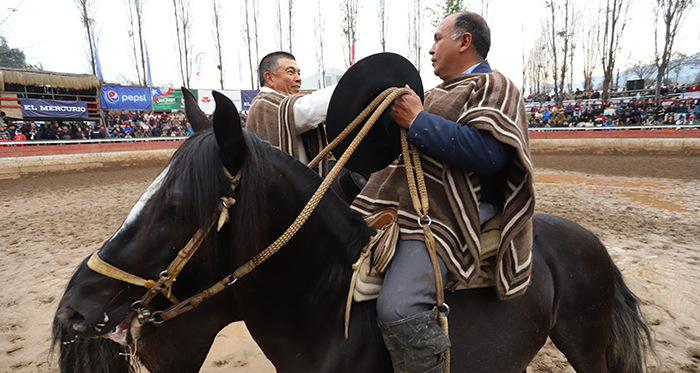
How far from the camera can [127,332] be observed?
1.24 m

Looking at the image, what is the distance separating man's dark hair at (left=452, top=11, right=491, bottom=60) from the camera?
1.68m

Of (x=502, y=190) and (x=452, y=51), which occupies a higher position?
(x=452, y=51)

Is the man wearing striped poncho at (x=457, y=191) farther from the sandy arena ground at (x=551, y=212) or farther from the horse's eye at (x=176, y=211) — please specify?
the sandy arena ground at (x=551, y=212)

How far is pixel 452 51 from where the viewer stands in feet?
5.59

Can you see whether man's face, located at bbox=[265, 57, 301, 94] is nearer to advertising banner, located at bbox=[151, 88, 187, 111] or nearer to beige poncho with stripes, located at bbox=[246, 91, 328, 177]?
beige poncho with stripes, located at bbox=[246, 91, 328, 177]

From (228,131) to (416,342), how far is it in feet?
3.35

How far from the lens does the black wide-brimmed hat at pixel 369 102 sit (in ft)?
4.82

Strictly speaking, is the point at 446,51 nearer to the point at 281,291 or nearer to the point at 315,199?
the point at 315,199

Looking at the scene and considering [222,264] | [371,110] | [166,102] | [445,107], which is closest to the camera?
[222,264]

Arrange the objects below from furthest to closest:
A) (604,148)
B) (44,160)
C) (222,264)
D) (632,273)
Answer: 1. (604,148)
2. (44,160)
3. (632,273)
4. (222,264)

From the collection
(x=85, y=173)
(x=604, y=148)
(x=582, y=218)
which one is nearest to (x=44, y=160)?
(x=85, y=173)

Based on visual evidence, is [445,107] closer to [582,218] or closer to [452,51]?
[452,51]

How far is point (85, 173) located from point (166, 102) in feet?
30.9

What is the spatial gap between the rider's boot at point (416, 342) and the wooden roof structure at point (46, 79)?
79.3 feet
